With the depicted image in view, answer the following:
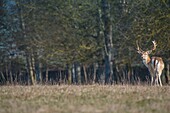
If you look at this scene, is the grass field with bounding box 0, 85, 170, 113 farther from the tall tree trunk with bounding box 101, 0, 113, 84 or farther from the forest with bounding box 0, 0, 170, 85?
the tall tree trunk with bounding box 101, 0, 113, 84

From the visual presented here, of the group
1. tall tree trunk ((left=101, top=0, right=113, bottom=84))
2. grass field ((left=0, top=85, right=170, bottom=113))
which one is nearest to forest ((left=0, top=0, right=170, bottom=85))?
A: tall tree trunk ((left=101, top=0, right=113, bottom=84))

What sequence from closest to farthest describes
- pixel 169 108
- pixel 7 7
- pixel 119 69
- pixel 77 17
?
pixel 169 108 < pixel 77 17 < pixel 7 7 < pixel 119 69

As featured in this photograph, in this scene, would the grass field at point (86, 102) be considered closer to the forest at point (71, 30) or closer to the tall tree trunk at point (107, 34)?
the forest at point (71, 30)

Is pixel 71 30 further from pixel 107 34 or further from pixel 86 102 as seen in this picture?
pixel 86 102

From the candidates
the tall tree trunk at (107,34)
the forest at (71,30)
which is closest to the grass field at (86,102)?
the forest at (71,30)

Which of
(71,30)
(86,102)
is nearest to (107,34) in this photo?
(71,30)

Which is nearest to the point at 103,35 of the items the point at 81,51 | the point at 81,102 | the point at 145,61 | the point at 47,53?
the point at 81,51

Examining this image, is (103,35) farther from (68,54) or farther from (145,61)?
(145,61)

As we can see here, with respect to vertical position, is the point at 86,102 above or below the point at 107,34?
below

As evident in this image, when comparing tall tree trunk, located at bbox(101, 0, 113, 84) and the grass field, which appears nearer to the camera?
the grass field

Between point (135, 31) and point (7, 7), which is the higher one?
point (7, 7)

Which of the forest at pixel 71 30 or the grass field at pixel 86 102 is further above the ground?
the forest at pixel 71 30

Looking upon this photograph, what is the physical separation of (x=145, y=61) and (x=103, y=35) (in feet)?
26.3

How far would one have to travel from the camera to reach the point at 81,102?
952 centimetres
